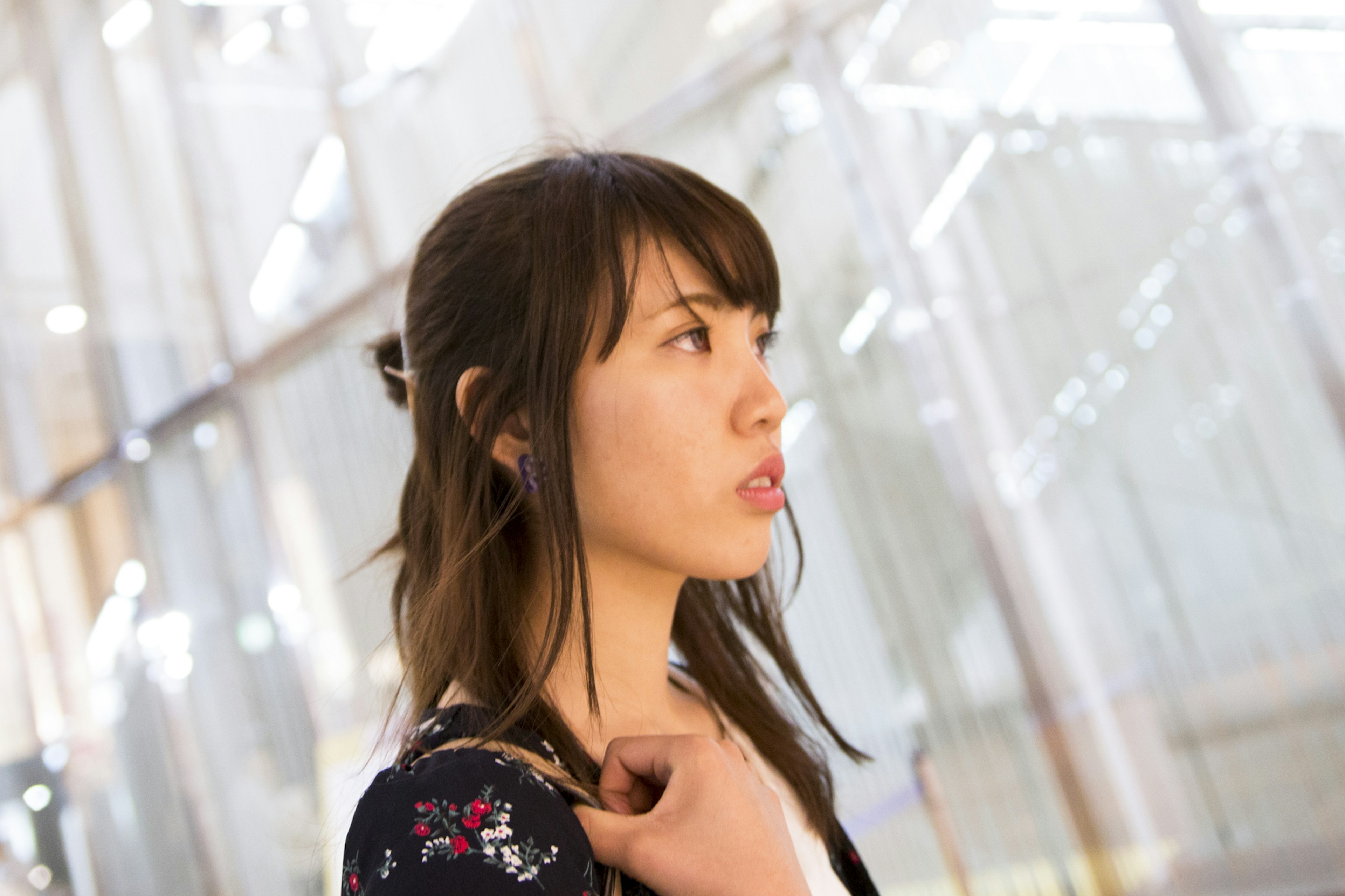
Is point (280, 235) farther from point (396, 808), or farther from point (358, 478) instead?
point (396, 808)

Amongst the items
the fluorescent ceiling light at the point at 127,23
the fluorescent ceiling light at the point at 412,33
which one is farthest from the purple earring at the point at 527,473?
the fluorescent ceiling light at the point at 127,23

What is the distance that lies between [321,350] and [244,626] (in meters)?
1.36

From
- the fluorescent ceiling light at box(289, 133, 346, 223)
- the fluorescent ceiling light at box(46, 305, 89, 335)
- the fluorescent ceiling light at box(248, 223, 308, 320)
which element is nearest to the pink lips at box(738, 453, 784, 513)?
the fluorescent ceiling light at box(289, 133, 346, 223)

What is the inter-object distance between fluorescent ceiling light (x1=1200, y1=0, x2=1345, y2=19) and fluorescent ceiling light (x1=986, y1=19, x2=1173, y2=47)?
0.39 ft

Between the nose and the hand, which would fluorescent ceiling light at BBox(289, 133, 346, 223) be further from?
the hand

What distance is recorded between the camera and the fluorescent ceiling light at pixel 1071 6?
288cm

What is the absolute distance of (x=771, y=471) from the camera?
38.0 inches

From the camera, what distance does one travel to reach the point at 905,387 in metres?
3.25

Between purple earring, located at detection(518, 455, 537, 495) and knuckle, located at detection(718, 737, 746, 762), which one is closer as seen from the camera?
knuckle, located at detection(718, 737, 746, 762)

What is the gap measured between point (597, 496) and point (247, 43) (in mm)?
4577

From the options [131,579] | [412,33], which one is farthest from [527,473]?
[131,579]

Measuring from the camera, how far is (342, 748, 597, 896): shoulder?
0.66 m

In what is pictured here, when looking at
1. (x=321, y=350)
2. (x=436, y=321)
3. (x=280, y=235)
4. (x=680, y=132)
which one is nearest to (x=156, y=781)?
(x=321, y=350)

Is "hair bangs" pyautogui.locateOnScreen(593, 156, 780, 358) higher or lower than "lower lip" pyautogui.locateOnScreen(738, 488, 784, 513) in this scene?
higher
